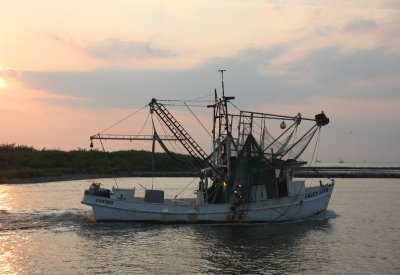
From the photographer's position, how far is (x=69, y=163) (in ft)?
320

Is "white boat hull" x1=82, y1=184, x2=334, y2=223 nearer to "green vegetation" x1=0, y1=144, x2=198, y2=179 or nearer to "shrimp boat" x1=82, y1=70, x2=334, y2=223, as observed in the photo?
"shrimp boat" x1=82, y1=70, x2=334, y2=223

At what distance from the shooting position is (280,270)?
21.5 meters

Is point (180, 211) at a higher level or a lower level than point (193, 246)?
higher

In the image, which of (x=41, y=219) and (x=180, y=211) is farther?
(x=41, y=219)

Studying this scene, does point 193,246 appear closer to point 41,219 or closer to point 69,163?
point 41,219

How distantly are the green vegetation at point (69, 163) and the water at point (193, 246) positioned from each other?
41228 millimetres

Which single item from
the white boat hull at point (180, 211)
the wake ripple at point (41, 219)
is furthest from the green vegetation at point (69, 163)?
the white boat hull at point (180, 211)

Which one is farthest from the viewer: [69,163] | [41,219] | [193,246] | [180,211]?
[69,163]

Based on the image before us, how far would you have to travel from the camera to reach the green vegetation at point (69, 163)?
3182 inches

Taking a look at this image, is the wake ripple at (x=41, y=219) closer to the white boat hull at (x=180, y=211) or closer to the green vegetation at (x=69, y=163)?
the white boat hull at (x=180, y=211)

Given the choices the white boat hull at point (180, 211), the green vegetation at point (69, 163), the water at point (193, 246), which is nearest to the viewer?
the water at point (193, 246)

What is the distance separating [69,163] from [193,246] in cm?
7513

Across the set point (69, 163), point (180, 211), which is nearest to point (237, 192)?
point (180, 211)

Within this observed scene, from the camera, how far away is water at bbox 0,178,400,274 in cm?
2200
